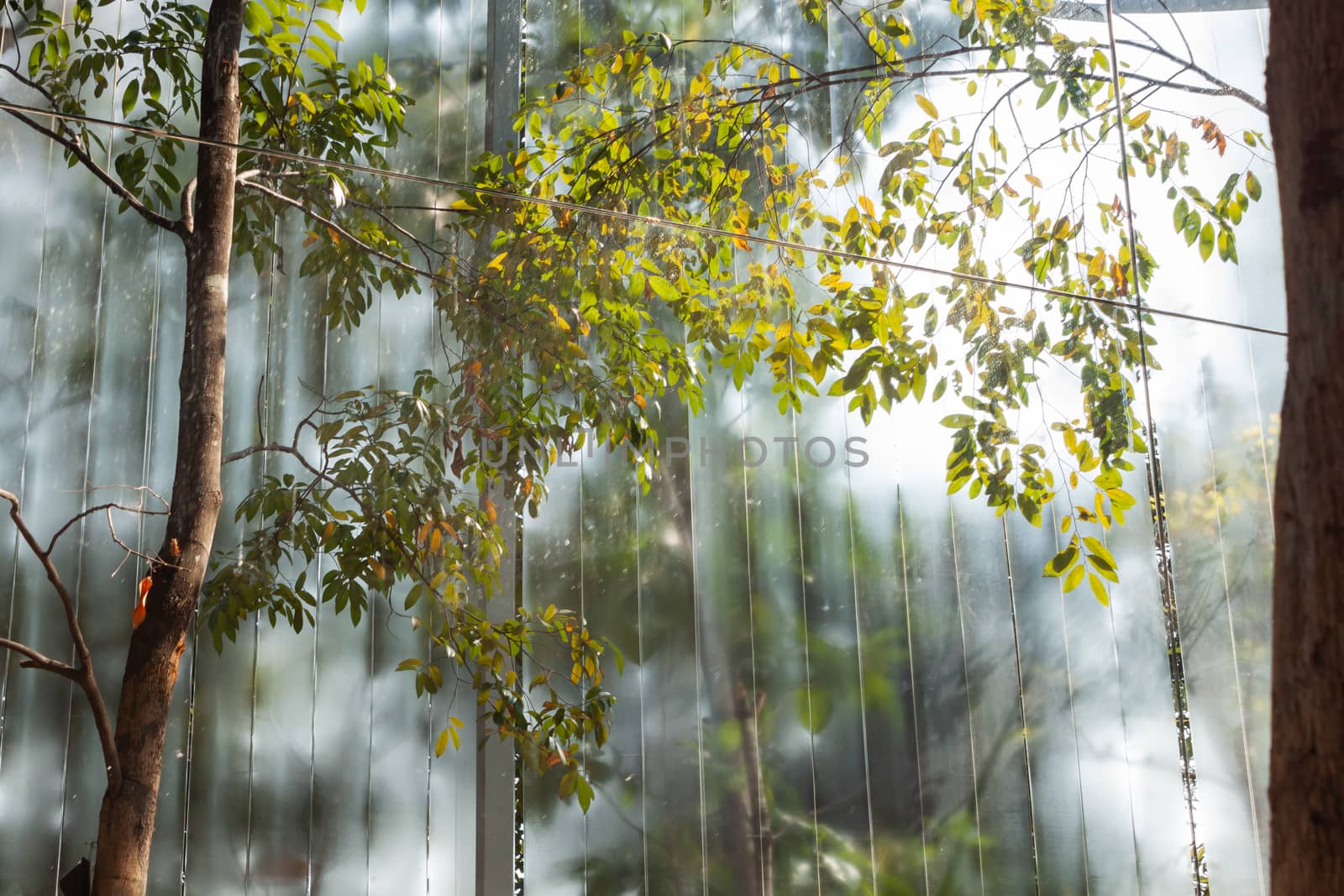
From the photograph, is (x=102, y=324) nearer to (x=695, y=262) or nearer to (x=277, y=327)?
(x=277, y=327)

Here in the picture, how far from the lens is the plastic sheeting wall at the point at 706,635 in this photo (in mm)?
2225

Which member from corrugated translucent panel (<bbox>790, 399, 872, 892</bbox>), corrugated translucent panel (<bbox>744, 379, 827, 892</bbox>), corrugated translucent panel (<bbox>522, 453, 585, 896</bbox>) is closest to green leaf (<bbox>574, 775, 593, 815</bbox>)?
corrugated translucent panel (<bbox>522, 453, 585, 896</bbox>)

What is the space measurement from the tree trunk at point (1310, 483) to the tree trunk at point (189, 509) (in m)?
1.36

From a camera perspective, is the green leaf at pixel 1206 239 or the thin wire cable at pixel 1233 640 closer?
the green leaf at pixel 1206 239

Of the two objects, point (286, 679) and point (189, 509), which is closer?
point (189, 509)

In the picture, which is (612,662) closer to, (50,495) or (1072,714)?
(1072,714)

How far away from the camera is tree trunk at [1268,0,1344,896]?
2.65 ft

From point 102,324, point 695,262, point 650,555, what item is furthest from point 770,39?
point 102,324

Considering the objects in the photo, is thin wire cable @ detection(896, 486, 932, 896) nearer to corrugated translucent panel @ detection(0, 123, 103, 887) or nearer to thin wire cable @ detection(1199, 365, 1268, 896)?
thin wire cable @ detection(1199, 365, 1268, 896)

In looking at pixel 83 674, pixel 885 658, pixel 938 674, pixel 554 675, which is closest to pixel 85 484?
pixel 83 674

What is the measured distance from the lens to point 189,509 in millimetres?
1622

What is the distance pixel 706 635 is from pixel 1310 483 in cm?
167

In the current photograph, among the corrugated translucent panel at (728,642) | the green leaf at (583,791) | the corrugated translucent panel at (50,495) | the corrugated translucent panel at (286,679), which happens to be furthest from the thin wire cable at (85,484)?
the corrugated translucent panel at (728,642)

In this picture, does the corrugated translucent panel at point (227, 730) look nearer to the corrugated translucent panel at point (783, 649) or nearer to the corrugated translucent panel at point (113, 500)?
the corrugated translucent panel at point (113, 500)
